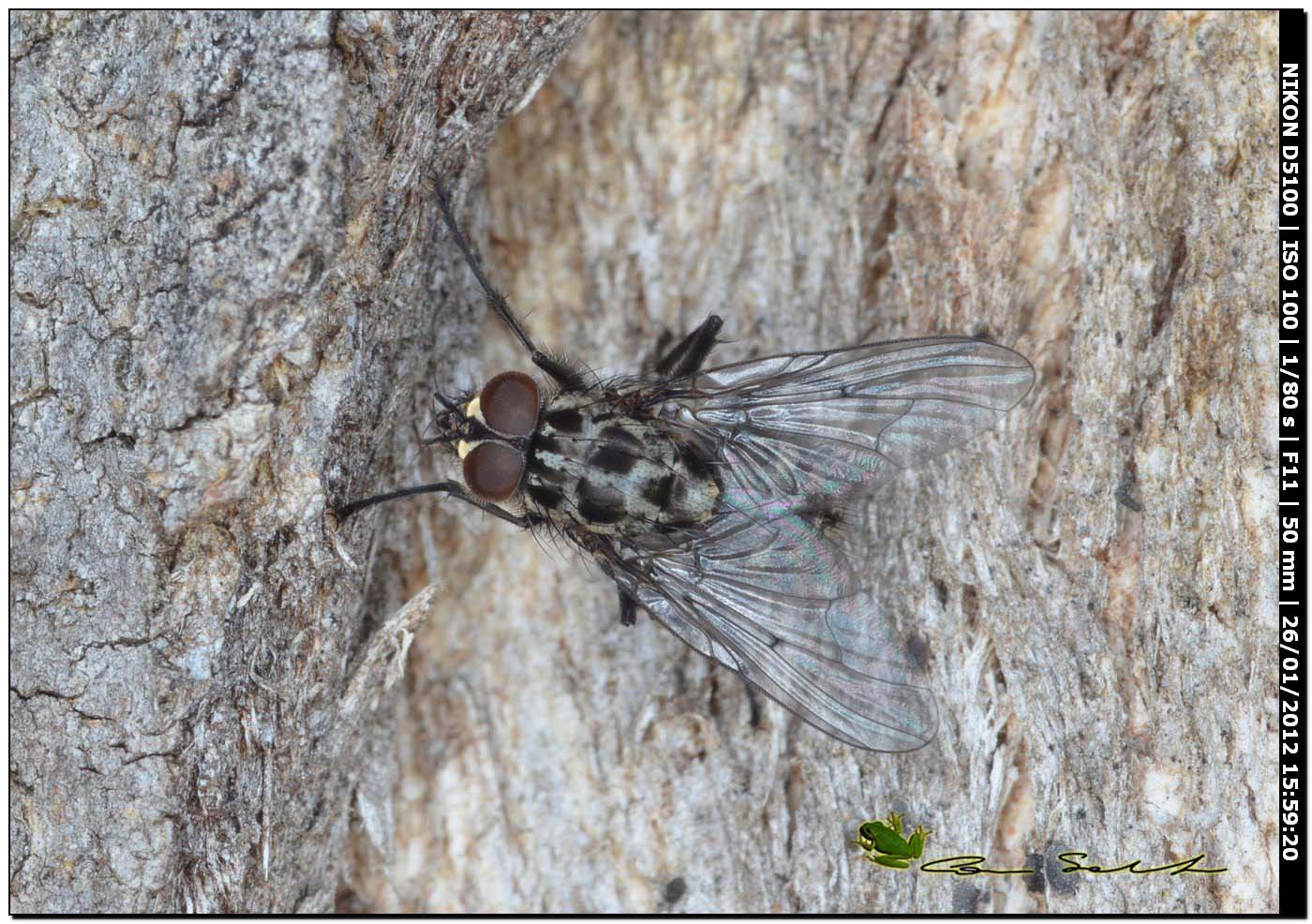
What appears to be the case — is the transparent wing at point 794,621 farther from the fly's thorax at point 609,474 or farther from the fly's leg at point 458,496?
the fly's leg at point 458,496

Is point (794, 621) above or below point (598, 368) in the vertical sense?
below

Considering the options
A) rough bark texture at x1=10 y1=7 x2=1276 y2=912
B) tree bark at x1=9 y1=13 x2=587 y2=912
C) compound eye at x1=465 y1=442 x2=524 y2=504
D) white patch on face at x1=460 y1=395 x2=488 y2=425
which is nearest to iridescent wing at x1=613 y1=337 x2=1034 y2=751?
rough bark texture at x1=10 y1=7 x2=1276 y2=912

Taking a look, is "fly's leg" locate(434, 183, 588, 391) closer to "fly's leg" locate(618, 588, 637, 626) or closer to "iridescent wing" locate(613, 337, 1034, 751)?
"iridescent wing" locate(613, 337, 1034, 751)

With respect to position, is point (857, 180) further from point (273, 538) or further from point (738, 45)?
point (273, 538)

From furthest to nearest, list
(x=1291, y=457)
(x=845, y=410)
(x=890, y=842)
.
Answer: (x=845, y=410)
(x=890, y=842)
(x=1291, y=457)

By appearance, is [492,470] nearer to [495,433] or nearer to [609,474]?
[495,433]

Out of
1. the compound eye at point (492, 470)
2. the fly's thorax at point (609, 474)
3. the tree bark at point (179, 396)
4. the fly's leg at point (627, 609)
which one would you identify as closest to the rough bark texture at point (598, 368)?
the tree bark at point (179, 396)

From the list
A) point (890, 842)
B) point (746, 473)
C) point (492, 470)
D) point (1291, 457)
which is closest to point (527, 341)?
point (492, 470)
